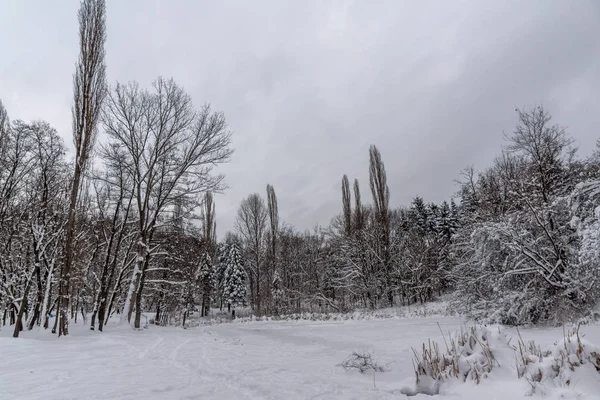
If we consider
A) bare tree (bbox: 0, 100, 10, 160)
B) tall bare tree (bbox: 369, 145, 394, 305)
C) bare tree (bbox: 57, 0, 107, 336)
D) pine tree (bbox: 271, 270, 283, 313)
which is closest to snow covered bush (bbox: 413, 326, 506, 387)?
bare tree (bbox: 57, 0, 107, 336)

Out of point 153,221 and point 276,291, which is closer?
point 153,221

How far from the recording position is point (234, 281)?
37.6 metres

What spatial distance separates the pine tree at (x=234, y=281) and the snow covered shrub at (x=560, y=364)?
36.2 metres

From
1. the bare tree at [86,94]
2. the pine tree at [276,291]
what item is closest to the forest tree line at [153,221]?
the bare tree at [86,94]

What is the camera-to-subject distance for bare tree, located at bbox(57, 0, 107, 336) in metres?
8.74

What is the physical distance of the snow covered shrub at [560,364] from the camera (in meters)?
3.15

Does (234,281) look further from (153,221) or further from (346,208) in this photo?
(153,221)

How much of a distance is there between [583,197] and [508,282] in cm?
343

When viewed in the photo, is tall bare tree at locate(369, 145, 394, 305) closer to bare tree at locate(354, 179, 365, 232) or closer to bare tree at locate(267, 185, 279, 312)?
bare tree at locate(354, 179, 365, 232)

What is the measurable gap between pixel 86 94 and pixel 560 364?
475 inches

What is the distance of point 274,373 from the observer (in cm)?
466

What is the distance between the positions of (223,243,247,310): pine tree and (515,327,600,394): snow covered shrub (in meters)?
36.2

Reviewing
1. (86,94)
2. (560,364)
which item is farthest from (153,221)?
(560,364)

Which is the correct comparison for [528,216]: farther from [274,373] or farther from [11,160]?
[11,160]
